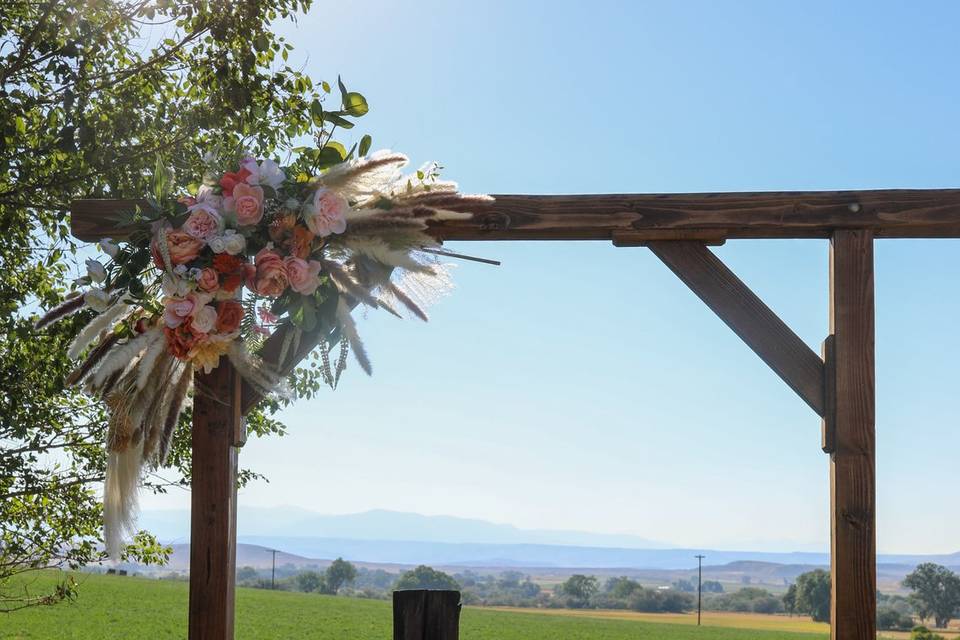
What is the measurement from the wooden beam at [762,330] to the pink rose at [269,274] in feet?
3.97

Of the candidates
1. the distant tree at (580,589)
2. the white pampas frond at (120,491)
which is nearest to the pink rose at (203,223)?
the white pampas frond at (120,491)

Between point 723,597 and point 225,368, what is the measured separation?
5615 centimetres

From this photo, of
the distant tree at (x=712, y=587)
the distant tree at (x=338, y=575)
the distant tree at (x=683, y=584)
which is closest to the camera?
the distant tree at (x=338, y=575)

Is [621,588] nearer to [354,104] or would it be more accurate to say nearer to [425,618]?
[354,104]

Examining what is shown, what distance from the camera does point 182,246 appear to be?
2.72 m

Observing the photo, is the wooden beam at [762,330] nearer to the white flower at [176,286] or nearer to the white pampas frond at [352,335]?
the white pampas frond at [352,335]

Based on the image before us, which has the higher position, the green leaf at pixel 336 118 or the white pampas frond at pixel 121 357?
the green leaf at pixel 336 118

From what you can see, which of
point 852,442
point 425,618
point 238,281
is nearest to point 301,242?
point 238,281

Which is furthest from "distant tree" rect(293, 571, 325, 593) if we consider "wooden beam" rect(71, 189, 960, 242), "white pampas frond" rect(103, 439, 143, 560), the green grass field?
"wooden beam" rect(71, 189, 960, 242)

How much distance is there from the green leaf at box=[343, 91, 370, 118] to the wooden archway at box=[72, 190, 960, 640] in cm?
42

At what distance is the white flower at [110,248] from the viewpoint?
2830 millimetres

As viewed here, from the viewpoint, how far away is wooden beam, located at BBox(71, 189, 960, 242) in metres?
2.90

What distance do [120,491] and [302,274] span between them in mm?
870

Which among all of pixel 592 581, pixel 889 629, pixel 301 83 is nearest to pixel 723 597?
pixel 592 581
